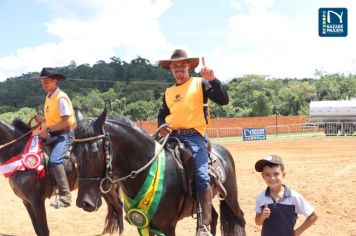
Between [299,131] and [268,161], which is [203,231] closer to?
[268,161]

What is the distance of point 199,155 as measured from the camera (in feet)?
15.3

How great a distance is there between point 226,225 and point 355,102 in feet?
120

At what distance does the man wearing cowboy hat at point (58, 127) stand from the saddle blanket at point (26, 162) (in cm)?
23

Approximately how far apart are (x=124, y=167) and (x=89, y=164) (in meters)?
0.53

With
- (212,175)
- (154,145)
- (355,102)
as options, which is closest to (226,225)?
(212,175)

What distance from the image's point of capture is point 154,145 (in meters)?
4.67

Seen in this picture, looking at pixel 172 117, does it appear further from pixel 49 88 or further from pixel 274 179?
pixel 49 88

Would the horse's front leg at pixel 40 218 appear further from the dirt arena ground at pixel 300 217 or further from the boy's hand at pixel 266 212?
the boy's hand at pixel 266 212

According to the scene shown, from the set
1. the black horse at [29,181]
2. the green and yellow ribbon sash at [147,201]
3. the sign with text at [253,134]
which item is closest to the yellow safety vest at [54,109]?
the black horse at [29,181]

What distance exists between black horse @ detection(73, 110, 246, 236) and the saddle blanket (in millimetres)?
2721

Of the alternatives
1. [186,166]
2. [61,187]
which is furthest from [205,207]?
[61,187]

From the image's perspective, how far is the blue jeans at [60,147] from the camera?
6.56 m

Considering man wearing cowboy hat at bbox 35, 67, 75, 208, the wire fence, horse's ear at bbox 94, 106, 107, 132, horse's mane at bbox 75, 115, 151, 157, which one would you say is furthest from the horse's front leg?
the wire fence

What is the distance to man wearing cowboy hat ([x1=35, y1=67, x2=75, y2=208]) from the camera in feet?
21.4
